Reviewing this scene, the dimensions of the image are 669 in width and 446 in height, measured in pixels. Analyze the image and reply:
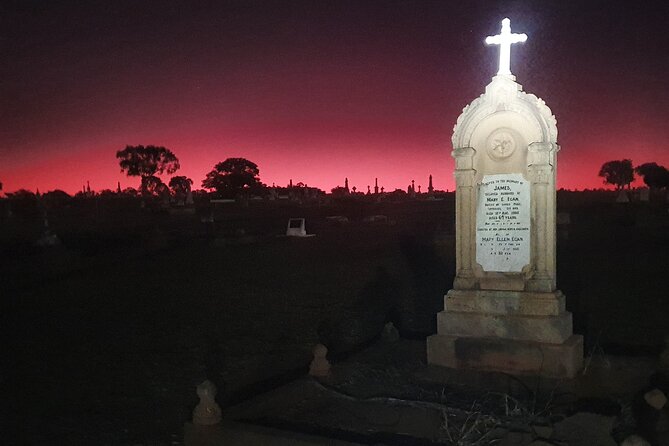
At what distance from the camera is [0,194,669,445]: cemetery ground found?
6.92 meters

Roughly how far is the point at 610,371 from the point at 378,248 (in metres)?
17.8

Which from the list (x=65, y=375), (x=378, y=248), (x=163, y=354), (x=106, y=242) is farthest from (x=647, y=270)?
(x=106, y=242)

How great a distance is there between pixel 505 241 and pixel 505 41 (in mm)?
2479

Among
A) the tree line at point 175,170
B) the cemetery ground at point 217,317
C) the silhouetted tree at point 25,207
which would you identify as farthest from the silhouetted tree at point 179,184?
the cemetery ground at point 217,317

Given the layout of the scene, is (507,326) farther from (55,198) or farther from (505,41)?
(55,198)

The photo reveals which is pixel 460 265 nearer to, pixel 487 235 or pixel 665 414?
pixel 487 235

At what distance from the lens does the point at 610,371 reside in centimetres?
699

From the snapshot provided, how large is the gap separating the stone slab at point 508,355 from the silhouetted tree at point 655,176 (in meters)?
74.1

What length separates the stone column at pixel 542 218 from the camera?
282 inches

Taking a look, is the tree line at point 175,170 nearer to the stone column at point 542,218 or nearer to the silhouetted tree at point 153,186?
the silhouetted tree at point 153,186

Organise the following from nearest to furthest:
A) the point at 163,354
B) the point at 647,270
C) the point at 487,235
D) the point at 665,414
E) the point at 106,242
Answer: the point at 665,414 → the point at 487,235 → the point at 163,354 → the point at 647,270 → the point at 106,242

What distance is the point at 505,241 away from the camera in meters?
7.42

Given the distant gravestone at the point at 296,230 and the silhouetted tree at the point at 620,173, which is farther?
the silhouetted tree at the point at 620,173

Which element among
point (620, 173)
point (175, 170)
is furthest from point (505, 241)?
point (620, 173)
